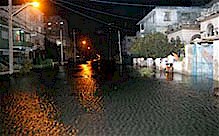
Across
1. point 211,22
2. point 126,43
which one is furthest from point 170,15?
point 126,43

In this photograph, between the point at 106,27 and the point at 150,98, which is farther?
the point at 106,27

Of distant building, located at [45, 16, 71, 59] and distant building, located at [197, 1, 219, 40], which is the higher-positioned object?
distant building, located at [45, 16, 71, 59]

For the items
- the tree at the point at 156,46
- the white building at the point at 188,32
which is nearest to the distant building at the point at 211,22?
the tree at the point at 156,46

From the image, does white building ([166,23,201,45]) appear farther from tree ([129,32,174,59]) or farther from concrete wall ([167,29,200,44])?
tree ([129,32,174,59])

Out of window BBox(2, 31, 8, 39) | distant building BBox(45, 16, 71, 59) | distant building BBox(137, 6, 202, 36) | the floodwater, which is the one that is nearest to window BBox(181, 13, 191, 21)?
distant building BBox(137, 6, 202, 36)

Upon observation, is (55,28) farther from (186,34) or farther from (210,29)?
(210,29)

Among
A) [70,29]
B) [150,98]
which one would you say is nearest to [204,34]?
[150,98]

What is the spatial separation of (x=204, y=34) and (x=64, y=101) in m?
35.4

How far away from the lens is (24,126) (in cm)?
937

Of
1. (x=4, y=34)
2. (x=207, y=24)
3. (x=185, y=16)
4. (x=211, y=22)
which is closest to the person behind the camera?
(x=211, y=22)

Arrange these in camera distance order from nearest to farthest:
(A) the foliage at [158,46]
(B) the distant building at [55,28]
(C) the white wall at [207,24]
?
1. (C) the white wall at [207,24]
2. (A) the foliage at [158,46]
3. (B) the distant building at [55,28]

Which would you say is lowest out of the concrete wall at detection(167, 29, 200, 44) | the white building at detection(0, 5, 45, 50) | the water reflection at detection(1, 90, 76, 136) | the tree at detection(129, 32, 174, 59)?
the water reflection at detection(1, 90, 76, 136)

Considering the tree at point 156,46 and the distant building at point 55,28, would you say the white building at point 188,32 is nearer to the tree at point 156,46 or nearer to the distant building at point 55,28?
the tree at point 156,46

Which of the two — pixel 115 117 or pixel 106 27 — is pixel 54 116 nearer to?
pixel 115 117
